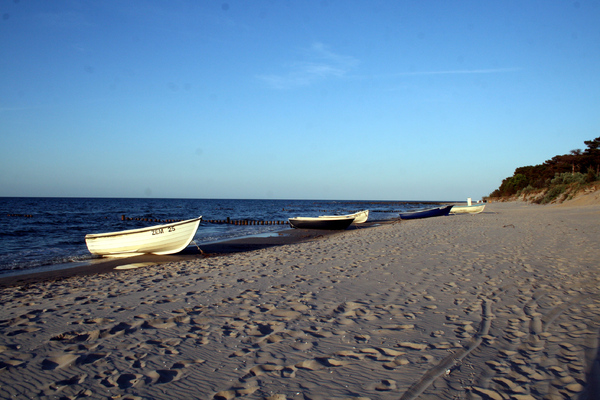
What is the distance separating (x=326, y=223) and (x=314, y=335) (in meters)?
20.0

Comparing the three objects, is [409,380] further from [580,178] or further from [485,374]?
[580,178]

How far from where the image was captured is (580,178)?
40.2 m

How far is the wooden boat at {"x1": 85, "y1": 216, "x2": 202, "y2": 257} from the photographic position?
43.6ft

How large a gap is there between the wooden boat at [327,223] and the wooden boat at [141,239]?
468 inches

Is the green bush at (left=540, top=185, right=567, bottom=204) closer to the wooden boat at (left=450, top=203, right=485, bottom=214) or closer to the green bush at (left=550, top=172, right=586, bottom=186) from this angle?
the green bush at (left=550, top=172, right=586, bottom=186)

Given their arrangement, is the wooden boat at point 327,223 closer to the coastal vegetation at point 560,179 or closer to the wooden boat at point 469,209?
the wooden boat at point 469,209

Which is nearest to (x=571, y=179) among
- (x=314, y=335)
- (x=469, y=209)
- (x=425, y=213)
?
(x=469, y=209)

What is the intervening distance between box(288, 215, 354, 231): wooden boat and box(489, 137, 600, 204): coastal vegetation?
25821 mm

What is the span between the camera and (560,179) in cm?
4544

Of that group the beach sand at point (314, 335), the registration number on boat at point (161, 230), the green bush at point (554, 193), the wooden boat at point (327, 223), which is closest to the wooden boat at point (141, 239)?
the registration number on boat at point (161, 230)

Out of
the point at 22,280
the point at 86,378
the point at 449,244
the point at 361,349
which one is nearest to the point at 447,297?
the point at 361,349

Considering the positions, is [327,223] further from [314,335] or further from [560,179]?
[560,179]

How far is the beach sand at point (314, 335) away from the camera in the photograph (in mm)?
3240

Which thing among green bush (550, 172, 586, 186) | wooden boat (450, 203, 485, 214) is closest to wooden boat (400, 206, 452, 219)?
wooden boat (450, 203, 485, 214)
